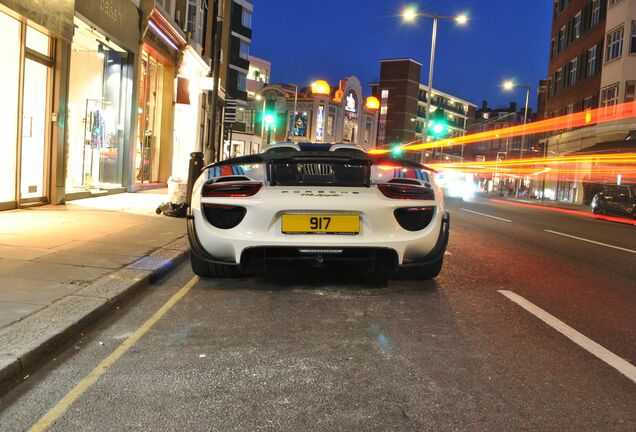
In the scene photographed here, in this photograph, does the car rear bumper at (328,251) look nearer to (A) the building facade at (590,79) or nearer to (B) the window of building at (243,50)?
(A) the building facade at (590,79)

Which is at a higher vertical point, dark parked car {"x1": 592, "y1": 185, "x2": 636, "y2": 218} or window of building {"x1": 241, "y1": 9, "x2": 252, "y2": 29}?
window of building {"x1": 241, "y1": 9, "x2": 252, "y2": 29}

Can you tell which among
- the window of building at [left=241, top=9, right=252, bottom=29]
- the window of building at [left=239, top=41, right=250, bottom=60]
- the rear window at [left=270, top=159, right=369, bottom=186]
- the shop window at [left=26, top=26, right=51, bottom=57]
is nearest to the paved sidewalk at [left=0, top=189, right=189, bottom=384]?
the rear window at [left=270, top=159, right=369, bottom=186]

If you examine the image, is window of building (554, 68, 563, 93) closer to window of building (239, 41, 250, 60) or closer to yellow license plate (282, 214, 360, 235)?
window of building (239, 41, 250, 60)

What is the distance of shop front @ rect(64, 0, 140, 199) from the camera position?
1393 centimetres

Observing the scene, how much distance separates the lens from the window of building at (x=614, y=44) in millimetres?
31562

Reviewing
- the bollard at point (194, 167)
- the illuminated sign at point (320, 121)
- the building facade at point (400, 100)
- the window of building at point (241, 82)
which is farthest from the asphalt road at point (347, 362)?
the building facade at point (400, 100)

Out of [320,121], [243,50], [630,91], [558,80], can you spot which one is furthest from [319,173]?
[320,121]

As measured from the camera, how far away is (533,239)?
420 inches

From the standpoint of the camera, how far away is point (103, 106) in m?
15.0

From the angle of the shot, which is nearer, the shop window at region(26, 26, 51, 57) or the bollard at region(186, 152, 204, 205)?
the shop window at region(26, 26, 51, 57)

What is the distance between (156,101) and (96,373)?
17.3 meters

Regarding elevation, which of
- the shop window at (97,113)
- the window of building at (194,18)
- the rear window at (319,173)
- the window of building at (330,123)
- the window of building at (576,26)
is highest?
the window of building at (576,26)

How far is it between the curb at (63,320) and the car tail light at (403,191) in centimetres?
246

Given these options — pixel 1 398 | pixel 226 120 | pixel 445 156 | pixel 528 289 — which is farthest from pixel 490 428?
pixel 445 156
